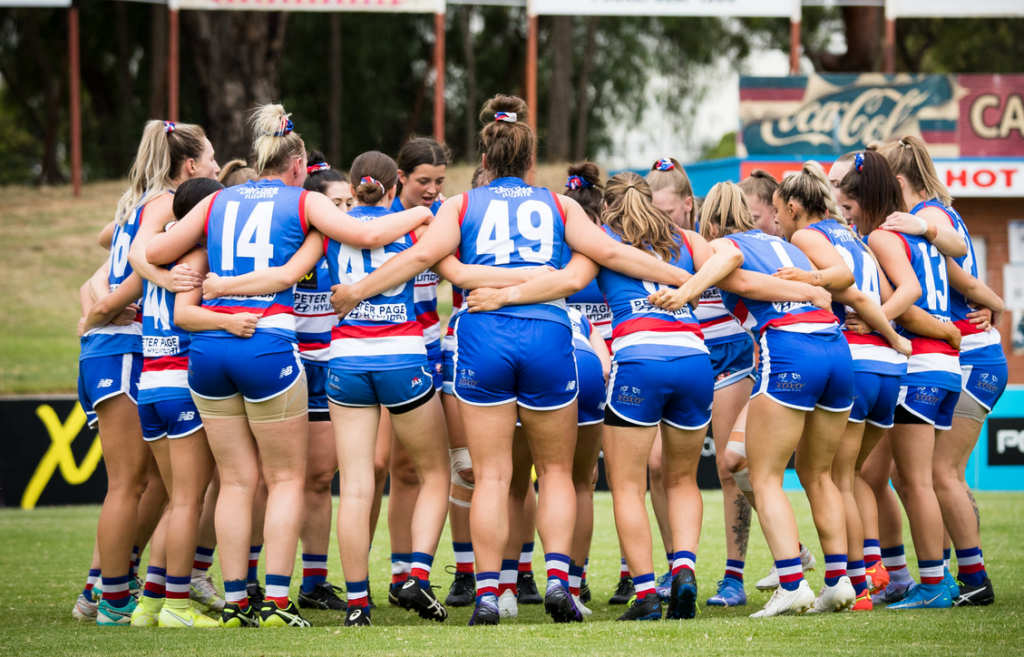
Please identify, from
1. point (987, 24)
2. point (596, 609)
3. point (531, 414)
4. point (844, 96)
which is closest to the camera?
point (531, 414)

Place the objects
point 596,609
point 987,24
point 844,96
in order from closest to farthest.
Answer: point 596,609 < point 844,96 < point 987,24

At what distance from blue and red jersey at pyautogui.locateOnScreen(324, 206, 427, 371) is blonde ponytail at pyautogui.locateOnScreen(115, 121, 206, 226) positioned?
3.66 ft

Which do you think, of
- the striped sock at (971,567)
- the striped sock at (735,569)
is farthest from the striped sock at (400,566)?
the striped sock at (971,567)

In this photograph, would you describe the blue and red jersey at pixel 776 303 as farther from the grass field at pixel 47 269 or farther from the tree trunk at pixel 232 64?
the tree trunk at pixel 232 64

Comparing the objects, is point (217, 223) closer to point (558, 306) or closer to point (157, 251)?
point (157, 251)

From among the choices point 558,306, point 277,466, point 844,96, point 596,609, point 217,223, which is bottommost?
point 596,609

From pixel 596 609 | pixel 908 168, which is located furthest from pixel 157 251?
pixel 908 168

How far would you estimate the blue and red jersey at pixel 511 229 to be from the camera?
4.82 meters

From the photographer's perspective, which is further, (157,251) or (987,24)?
(987,24)

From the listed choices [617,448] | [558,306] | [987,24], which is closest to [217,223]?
[558,306]

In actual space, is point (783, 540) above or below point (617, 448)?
below

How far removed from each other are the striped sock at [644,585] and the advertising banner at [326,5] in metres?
Answer: 11.9

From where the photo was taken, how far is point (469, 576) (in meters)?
5.75

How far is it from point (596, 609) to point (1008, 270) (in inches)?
514
